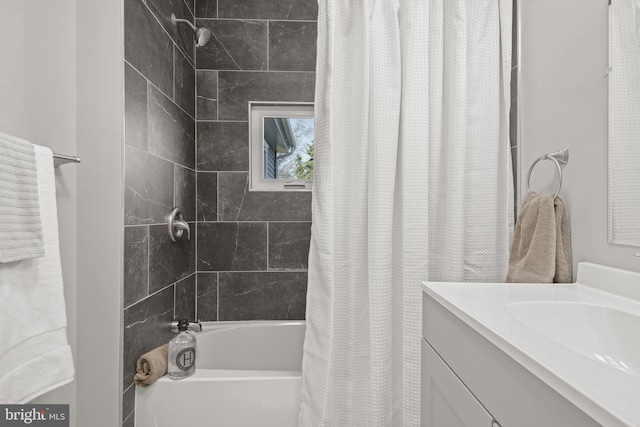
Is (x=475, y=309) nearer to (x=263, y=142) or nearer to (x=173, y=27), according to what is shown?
(x=263, y=142)

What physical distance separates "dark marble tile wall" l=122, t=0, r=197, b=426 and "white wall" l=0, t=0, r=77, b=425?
0.17 metres

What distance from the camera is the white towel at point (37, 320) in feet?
2.57

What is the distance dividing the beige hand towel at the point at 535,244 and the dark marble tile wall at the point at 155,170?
140 centimetres

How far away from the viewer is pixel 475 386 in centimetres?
70

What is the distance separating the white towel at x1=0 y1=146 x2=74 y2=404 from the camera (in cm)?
78

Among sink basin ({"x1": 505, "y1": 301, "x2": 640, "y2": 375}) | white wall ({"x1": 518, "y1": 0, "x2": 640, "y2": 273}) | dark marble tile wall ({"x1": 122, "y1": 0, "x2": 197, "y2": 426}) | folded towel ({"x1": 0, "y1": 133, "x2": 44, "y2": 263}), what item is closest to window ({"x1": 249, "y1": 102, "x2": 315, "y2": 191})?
dark marble tile wall ({"x1": 122, "y1": 0, "x2": 197, "y2": 426})

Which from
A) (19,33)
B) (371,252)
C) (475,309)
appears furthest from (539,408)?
(19,33)

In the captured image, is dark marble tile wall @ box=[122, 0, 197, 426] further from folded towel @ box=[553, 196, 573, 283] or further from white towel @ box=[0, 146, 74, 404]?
folded towel @ box=[553, 196, 573, 283]

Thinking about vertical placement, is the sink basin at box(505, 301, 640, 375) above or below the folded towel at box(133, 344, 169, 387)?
above

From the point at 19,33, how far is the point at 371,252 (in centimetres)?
125

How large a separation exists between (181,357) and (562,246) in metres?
1.53

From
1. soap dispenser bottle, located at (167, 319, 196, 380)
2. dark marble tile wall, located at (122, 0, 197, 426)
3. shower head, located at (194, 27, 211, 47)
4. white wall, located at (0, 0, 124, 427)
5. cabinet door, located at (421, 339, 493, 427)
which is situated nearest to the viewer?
cabinet door, located at (421, 339, 493, 427)

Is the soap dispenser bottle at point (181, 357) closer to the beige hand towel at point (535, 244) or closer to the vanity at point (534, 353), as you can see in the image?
the vanity at point (534, 353)

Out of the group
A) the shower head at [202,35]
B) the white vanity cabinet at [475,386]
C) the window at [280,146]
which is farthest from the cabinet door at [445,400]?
the shower head at [202,35]
